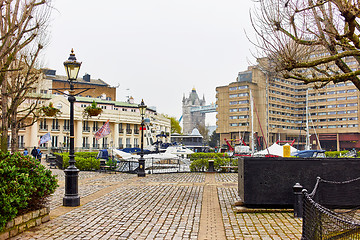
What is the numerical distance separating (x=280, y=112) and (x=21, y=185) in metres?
108

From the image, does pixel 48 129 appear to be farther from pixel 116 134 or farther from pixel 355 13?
pixel 355 13

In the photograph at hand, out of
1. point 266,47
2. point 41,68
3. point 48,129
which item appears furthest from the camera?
point 48,129

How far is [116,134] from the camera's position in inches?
2761

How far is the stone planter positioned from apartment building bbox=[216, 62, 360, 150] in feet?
301

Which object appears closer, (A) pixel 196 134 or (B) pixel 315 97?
(A) pixel 196 134

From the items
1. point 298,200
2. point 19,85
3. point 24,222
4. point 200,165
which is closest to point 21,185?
point 24,222

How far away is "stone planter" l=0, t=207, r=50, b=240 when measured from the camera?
6.79 meters

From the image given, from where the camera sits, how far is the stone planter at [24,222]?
267 inches

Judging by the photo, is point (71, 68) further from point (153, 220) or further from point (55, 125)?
point (55, 125)

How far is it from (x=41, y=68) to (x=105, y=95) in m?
67.0

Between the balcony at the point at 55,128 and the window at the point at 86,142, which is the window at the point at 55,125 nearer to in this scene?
the balcony at the point at 55,128

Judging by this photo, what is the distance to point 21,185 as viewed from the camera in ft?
23.4

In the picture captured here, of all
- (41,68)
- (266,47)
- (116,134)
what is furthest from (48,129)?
(266,47)

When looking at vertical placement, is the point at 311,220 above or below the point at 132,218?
above
